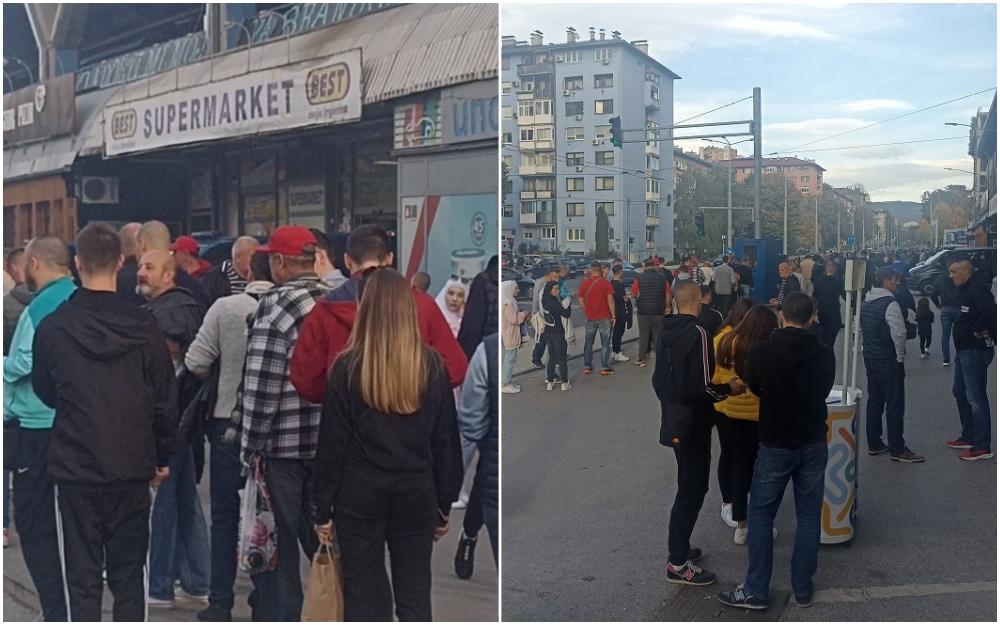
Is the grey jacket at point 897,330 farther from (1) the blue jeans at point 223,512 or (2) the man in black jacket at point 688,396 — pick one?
(1) the blue jeans at point 223,512

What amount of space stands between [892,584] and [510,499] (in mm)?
1523

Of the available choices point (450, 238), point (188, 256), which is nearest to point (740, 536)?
point (450, 238)

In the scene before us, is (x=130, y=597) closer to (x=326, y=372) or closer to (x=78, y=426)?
(x=78, y=426)

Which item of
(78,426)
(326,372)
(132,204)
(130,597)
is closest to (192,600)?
(130,597)

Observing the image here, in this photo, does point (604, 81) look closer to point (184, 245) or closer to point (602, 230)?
point (602, 230)

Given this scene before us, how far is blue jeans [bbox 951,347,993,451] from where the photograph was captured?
4.04 m

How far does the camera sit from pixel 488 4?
10.8 ft

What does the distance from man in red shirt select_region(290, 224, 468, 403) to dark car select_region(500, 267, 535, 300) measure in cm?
25

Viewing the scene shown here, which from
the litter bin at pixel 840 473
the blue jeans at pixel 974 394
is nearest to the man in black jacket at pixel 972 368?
the blue jeans at pixel 974 394

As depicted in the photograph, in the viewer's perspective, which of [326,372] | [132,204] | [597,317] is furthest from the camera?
[132,204]

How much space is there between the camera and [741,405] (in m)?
4.04

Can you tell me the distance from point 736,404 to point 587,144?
1.26 meters

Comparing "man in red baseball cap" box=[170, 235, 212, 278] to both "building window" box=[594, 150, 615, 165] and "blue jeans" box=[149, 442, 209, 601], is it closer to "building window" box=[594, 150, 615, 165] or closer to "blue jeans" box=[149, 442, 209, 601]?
"blue jeans" box=[149, 442, 209, 601]

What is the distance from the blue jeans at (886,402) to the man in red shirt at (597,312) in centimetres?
165
